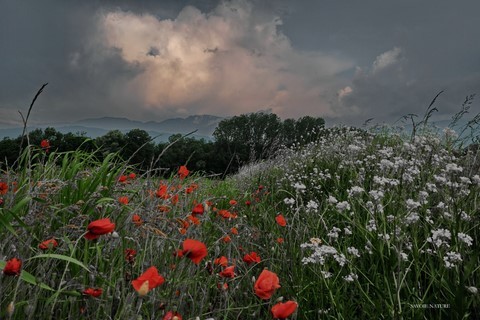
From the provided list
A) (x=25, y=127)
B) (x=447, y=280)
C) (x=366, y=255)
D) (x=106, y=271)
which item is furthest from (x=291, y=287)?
(x=25, y=127)

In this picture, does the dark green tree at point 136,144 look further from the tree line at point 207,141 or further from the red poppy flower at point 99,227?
the red poppy flower at point 99,227

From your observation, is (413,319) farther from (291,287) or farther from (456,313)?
(291,287)

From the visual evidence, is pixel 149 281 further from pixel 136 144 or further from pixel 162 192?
pixel 136 144

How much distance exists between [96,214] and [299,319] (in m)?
2.12

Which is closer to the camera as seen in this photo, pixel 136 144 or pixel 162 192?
pixel 162 192

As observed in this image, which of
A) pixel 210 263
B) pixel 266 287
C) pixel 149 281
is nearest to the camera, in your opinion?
pixel 149 281

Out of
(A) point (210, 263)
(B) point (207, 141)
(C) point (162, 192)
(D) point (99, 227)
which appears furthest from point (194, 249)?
(B) point (207, 141)

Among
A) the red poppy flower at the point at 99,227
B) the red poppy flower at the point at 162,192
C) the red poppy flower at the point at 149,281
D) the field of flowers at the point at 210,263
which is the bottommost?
the field of flowers at the point at 210,263

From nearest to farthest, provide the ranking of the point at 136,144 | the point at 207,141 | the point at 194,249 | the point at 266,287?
the point at 266,287 → the point at 194,249 → the point at 136,144 → the point at 207,141

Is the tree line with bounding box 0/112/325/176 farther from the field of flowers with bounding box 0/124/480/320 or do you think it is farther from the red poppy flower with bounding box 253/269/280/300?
the red poppy flower with bounding box 253/269/280/300

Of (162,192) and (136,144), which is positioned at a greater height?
(136,144)

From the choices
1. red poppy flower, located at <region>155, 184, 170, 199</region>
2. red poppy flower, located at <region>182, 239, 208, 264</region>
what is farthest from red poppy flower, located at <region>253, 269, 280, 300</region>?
red poppy flower, located at <region>155, 184, 170, 199</region>

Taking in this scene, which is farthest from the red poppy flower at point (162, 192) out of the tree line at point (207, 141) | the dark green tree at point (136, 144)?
the tree line at point (207, 141)

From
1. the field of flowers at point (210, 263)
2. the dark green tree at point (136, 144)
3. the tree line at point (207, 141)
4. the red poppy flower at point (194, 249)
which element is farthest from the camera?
the tree line at point (207, 141)
